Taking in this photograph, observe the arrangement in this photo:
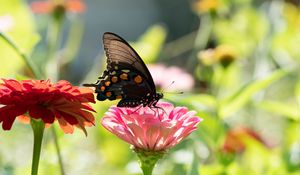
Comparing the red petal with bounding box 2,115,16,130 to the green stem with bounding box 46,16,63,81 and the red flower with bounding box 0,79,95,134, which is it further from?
the green stem with bounding box 46,16,63,81

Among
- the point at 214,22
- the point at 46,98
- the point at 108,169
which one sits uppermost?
the point at 214,22

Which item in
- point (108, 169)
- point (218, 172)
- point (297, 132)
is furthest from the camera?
point (108, 169)

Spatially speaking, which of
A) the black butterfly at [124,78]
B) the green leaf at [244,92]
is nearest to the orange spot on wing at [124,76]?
the black butterfly at [124,78]

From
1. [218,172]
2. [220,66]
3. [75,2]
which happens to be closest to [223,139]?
[218,172]

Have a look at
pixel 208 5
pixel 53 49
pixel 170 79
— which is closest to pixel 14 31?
pixel 53 49

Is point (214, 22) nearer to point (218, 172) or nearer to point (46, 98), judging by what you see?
point (218, 172)

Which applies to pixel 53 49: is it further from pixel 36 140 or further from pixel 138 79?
pixel 36 140

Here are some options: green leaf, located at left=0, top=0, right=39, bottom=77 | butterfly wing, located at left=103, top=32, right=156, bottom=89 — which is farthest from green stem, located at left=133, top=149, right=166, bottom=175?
green leaf, located at left=0, top=0, right=39, bottom=77

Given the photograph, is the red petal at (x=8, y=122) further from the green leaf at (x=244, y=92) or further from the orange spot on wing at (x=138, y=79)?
the green leaf at (x=244, y=92)
